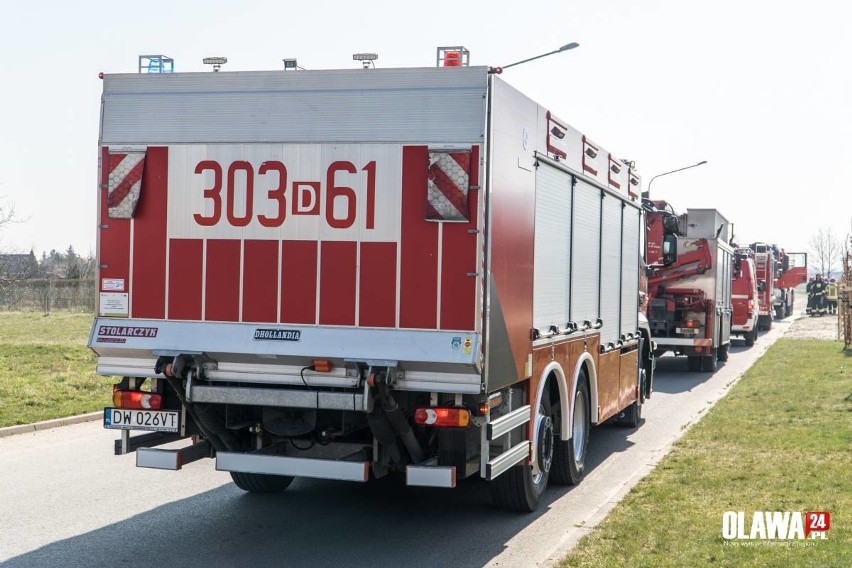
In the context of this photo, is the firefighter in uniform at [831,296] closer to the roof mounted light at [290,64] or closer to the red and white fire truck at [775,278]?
the red and white fire truck at [775,278]

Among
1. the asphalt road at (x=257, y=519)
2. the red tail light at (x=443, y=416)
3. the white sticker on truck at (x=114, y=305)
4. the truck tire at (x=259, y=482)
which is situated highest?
the white sticker on truck at (x=114, y=305)

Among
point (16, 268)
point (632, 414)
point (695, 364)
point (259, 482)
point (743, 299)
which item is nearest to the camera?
point (259, 482)


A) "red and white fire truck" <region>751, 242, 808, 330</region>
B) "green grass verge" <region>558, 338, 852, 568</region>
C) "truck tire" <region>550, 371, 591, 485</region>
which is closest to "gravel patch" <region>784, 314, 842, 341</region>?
"red and white fire truck" <region>751, 242, 808, 330</region>

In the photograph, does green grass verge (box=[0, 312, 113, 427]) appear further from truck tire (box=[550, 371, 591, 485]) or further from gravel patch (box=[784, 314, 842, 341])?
gravel patch (box=[784, 314, 842, 341])

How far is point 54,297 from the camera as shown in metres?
45.3

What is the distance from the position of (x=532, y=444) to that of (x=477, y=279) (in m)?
1.91

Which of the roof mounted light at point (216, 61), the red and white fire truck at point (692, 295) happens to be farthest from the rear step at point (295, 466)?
the red and white fire truck at point (692, 295)

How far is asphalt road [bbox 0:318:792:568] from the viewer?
7.11 m

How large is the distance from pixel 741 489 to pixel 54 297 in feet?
135

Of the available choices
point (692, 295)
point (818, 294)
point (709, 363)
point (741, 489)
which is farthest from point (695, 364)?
point (818, 294)

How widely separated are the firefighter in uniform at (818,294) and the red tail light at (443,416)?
54.7 m

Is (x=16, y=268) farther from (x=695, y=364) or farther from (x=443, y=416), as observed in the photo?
(x=443, y=416)

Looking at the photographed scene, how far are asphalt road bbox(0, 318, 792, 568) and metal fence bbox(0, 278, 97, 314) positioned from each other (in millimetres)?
34050

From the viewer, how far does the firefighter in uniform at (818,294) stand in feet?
189
